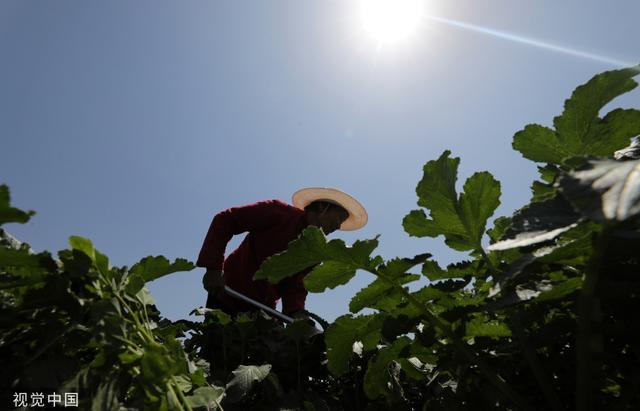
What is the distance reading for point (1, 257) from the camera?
767mm

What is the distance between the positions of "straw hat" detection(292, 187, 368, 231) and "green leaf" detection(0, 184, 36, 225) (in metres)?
4.40

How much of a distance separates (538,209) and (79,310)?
764mm

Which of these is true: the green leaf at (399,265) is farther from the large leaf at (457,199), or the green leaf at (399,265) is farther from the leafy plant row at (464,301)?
the large leaf at (457,199)

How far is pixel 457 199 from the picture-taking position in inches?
41.4

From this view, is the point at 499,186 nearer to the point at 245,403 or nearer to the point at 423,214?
the point at 423,214

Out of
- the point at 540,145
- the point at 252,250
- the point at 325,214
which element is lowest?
the point at 540,145

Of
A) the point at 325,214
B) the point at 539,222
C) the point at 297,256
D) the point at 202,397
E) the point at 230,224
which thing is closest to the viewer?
the point at 539,222

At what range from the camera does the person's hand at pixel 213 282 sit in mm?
4020

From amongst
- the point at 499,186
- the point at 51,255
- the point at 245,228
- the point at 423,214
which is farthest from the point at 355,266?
the point at 245,228

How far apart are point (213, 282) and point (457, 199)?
3.29 metres

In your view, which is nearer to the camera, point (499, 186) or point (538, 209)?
point (538, 209)

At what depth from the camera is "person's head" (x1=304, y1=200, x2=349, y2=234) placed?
487 centimetres

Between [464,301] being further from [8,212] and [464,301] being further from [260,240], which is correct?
[260,240]

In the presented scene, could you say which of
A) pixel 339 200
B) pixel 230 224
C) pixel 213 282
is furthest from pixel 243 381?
pixel 339 200
